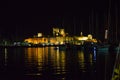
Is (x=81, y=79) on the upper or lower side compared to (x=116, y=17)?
lower

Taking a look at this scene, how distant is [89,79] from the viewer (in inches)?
1018

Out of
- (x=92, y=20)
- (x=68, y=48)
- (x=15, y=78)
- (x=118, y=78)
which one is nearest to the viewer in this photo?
(x=118, y=78)

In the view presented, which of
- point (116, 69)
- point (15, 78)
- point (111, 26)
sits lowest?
point (15, 78)

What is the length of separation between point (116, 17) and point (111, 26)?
26.0 ft

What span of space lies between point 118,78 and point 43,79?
17.3m

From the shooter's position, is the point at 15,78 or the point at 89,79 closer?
the point at 89,79

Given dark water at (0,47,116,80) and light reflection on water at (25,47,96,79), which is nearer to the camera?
dark water at (0,47,116,80)

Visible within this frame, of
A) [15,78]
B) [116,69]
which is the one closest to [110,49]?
[15,78]

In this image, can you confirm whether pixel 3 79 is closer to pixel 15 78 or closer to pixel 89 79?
pixel 15 78

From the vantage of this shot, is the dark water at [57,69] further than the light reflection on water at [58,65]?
No

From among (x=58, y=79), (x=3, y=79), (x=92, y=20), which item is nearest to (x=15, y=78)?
(x=3, y=79)

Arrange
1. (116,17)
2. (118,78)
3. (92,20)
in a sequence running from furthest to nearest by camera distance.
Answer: (92,20) → (116,17) → (118,78)

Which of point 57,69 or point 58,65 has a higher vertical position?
point 58,65

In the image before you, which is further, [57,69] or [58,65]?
[58,65]
